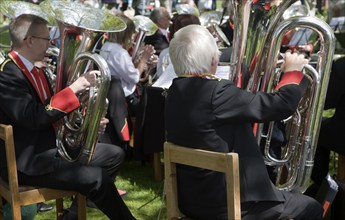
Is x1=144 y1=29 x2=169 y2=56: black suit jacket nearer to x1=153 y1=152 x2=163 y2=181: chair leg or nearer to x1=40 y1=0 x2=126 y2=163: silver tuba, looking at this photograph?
x1=153 y1=152 x2=163 y2=181: chair leg

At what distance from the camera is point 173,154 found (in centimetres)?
261

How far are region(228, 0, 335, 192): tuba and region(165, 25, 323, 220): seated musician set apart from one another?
223 millimetres

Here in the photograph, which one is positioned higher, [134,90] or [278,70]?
[278,70]

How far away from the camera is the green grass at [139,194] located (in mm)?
4023

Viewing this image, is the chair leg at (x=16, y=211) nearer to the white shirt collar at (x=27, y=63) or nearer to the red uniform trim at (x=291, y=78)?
the white shirt collar at (x=27, y=63)

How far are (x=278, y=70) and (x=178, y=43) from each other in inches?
28.4

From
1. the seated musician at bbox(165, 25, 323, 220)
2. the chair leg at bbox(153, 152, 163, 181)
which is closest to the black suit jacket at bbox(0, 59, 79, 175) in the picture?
the seated musician at bbox(165, 25, 323, 220)

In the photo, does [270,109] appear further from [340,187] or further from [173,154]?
[340,187]

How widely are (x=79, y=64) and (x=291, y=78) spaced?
1.19 m

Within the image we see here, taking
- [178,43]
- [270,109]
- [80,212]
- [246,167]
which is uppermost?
[178,43]

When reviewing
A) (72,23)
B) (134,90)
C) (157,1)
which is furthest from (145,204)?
(157,1)

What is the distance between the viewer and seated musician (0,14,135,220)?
3086 mm

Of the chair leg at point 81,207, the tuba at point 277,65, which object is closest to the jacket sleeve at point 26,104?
the chair leg at point 81,207

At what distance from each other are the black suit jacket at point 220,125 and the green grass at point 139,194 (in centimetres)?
120
